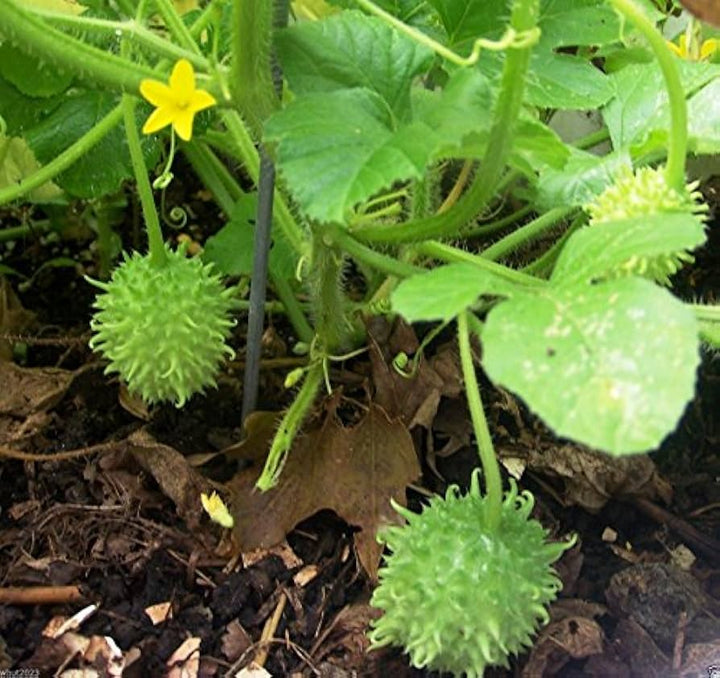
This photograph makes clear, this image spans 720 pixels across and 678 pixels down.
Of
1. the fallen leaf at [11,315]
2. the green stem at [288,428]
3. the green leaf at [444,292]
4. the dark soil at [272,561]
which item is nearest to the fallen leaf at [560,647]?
the dark soil at [272,561]

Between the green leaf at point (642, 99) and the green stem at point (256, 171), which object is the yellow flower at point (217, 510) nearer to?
the green stem at point (256, 171)

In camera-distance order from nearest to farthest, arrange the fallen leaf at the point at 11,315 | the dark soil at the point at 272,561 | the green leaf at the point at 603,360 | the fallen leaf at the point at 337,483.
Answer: the green leaf at the point at 603,360, the dark soil at the point at 272,561, the fallen leaf at the point at 337,483, the fallen leaf at the point at 11,315

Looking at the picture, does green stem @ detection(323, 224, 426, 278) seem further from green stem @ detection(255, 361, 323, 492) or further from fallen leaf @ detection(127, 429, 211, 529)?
fallen leaf @ detection(127, 429, 211, 529)

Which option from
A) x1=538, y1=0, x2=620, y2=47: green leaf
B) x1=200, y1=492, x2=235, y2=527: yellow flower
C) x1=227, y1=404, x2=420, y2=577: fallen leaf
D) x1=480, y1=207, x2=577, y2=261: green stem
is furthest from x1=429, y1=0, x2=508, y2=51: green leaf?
x1=200, y1=492, x2=235, y2=527: yellow flower

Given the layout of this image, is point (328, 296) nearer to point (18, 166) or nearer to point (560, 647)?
point (560, 647)

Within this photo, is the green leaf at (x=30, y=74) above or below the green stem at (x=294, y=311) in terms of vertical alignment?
above

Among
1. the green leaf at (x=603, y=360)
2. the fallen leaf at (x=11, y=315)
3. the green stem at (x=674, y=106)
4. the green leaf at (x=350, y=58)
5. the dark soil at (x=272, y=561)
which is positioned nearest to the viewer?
the green leaf at (x=603, y=360)
